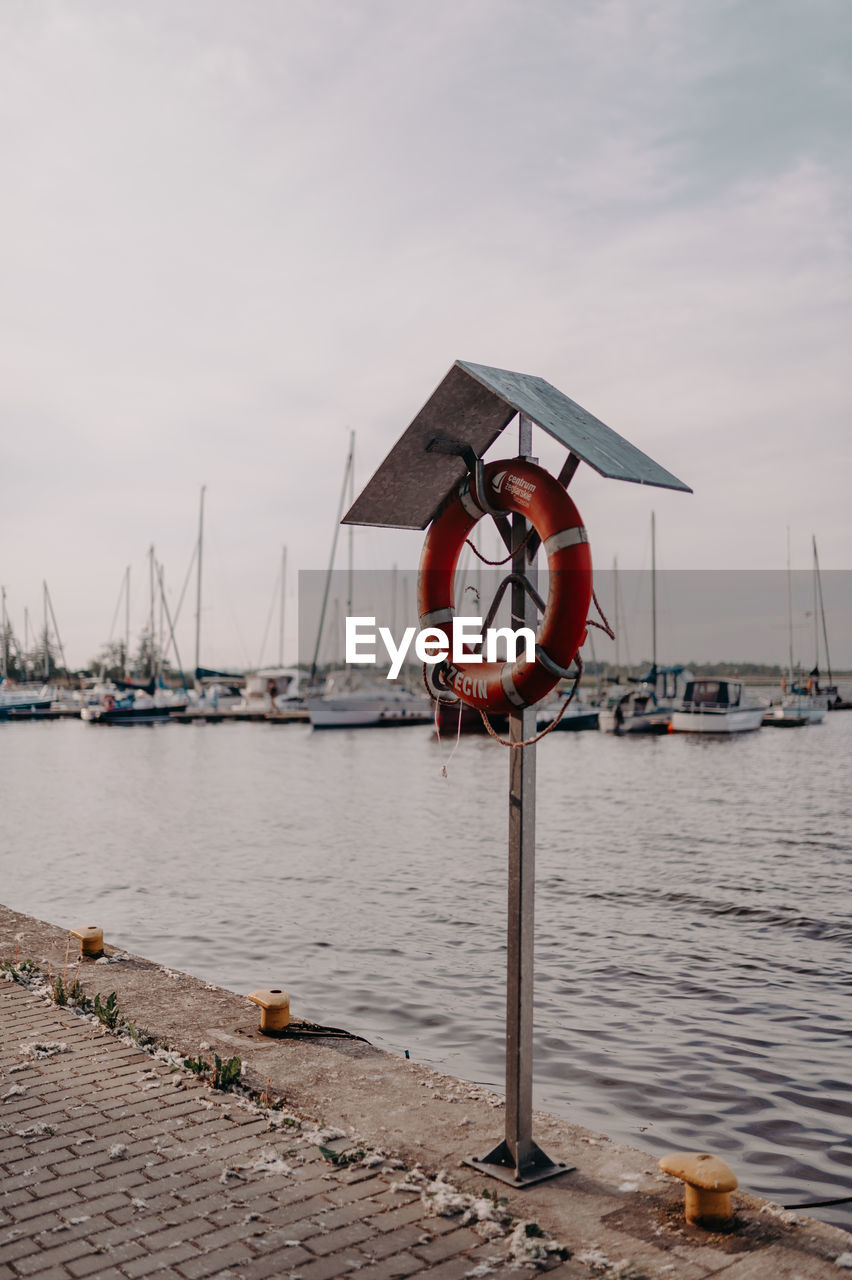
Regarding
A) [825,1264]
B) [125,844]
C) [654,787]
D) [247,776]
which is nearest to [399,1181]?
[825,1264]

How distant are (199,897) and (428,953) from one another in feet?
13.8

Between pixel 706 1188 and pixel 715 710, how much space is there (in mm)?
51106

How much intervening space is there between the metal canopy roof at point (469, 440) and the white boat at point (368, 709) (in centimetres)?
5016

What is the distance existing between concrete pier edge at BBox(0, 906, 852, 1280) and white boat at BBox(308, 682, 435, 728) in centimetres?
4917

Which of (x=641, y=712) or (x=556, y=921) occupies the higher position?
(x=641, y=712)

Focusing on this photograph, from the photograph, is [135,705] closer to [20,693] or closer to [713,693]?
[20,693]

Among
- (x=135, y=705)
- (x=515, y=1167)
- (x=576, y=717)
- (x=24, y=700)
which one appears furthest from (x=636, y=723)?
→ (x=515, y=1167)

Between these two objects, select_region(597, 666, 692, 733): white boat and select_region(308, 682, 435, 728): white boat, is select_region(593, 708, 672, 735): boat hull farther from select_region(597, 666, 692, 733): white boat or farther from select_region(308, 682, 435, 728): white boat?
select_region(308, 682, 435, 728): white boat

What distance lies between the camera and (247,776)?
3256cm

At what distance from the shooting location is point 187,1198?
3691 mm

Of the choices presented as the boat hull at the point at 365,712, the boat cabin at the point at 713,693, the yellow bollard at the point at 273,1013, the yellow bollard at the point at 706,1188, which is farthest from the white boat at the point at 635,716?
the yellow bollard at the point at 706,1188

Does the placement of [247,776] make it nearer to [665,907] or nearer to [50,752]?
[50,752]

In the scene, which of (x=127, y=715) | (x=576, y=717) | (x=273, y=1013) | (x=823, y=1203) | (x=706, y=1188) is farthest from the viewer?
(x=127, y=715)

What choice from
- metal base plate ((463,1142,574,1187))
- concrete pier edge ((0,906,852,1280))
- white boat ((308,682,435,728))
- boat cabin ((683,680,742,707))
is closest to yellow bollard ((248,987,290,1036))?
concrete pier edge ((0,906,852,1280))
